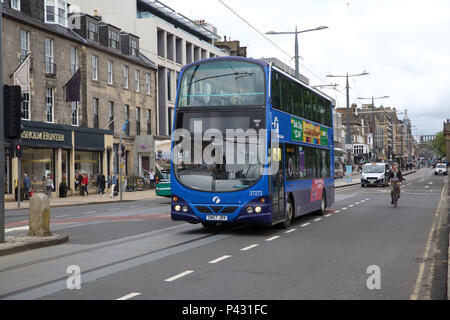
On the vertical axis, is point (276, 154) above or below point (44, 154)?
below

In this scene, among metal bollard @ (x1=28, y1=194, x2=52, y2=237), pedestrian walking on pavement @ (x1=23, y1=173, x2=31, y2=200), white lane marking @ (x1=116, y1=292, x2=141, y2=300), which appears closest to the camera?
white lane marking @ (x1=116, y1=292, x2=141, y2=300)

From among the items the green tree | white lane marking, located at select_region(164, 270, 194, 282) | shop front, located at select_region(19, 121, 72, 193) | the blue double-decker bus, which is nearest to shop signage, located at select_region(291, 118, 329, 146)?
the blue double-decker bus

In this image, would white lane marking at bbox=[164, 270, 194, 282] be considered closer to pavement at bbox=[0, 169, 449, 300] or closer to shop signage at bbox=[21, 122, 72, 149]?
pavement at bbox=[0, 169, 449, 300]

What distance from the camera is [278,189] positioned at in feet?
44.1

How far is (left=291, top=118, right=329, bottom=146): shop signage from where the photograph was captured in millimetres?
15141

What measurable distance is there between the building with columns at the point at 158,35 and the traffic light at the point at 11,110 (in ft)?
114

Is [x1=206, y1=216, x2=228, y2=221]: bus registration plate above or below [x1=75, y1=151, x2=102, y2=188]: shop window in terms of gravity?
below

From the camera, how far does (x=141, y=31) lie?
162 ft

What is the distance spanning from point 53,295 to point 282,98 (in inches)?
339

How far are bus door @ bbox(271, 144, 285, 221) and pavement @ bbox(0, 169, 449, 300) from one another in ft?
1.67

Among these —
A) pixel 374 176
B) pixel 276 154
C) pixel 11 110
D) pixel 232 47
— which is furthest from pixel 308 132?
pixel 232 47

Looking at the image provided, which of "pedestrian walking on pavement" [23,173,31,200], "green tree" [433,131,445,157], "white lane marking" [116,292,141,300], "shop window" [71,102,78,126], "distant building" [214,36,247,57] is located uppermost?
"distant building" [214,36,247,57]

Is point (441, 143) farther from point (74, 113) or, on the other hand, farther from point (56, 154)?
point (56, 154)

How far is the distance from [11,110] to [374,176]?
36.2 metres
